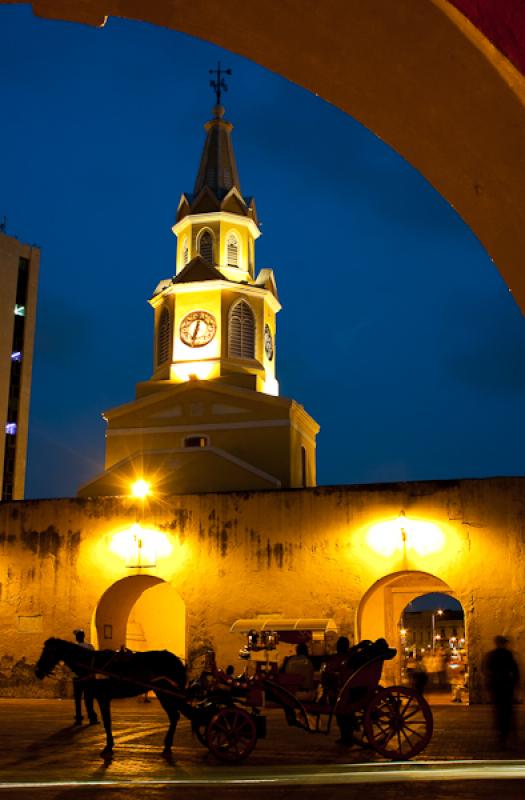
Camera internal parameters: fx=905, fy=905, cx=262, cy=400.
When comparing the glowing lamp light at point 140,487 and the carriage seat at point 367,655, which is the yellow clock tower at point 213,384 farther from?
the carriage seat at point 367,655

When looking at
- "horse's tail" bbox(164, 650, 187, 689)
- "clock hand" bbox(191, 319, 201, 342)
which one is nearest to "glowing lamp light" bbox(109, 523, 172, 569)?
"horse's tail" bbox(164, 650, 187, 689)

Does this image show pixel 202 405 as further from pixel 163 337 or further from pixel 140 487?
pixel 163 337

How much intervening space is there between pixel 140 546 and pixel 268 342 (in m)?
16.5

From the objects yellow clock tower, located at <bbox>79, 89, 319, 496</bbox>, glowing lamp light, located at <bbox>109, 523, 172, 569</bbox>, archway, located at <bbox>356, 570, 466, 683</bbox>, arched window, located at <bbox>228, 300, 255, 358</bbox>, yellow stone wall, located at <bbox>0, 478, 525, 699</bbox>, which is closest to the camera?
yellow stone wall, located at <bbox>0, 478, 525, 699</bbox>

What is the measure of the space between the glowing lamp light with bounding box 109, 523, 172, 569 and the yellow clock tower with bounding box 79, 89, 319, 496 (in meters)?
7.59

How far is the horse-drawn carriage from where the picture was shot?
1111 centimetres

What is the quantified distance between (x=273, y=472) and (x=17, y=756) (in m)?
22.8

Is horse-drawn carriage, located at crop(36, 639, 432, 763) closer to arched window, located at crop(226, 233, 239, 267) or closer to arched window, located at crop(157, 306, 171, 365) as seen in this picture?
arched window, located at crop(157, 306, 171, 365)

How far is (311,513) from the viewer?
78.3 feet

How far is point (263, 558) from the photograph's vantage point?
23.9 meters

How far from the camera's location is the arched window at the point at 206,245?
39875 millimetres

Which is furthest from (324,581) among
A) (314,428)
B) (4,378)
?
(4,378)

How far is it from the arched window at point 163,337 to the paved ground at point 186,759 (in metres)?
22.1

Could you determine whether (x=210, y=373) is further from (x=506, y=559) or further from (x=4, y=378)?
(x=4, y=378)
